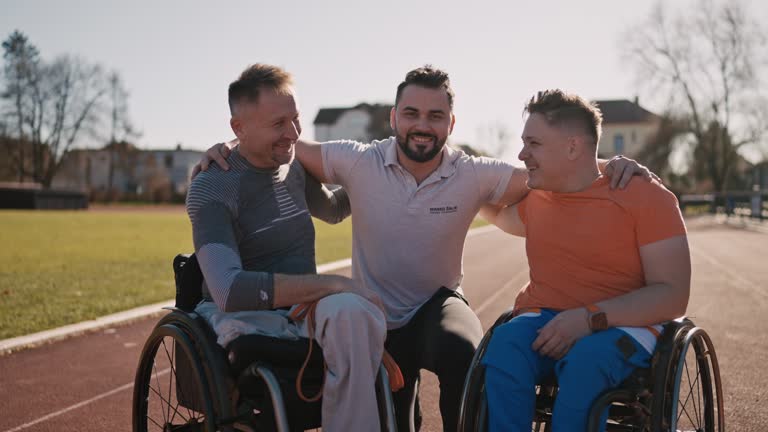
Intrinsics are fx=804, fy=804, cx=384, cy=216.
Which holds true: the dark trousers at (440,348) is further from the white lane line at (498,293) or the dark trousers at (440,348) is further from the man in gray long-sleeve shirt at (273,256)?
the white lane line at (498,293)

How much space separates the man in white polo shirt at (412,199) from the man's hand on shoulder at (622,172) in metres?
0.68

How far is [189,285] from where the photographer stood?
3.28 m

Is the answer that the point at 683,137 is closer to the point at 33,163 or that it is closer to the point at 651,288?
the point at 33,163

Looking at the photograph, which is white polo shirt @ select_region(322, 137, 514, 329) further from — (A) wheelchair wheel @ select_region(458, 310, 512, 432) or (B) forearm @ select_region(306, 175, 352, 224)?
(A) wheelchair wheel @ select_region(458, 310, 512, 432)

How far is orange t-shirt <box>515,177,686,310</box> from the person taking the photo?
2.97 metres

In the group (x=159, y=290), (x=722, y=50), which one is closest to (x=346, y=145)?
(x=159, y=290)

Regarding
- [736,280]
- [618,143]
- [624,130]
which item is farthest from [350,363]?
[624,130]

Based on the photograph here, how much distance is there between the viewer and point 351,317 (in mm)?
2742

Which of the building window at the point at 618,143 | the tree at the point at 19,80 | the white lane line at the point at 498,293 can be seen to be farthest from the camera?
the building window at the point at 618,143

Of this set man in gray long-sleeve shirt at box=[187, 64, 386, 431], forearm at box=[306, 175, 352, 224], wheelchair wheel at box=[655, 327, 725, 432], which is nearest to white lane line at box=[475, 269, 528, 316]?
forearm at box=[306, 175, 352, 224]

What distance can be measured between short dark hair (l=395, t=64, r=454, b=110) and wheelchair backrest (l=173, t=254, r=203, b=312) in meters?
1.27

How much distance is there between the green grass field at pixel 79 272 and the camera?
8391 millimetres

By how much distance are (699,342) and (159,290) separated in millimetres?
8299

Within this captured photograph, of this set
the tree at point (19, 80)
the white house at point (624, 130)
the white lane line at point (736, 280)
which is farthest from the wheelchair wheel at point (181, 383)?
the white house at point (624, 130)
